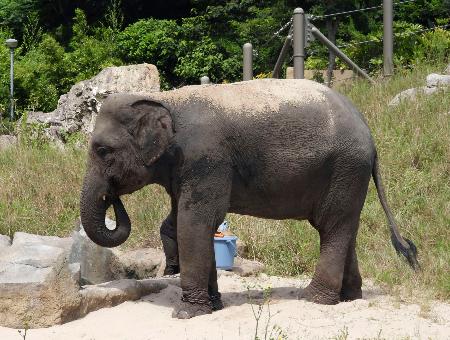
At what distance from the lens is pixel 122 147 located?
6559 millimetres

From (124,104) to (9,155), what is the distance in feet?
18.6

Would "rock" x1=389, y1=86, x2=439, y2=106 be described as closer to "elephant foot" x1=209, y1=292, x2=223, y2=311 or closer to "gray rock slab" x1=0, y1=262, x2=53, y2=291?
"elephant foot" x1=209, y1=292, x2=223, y2=311

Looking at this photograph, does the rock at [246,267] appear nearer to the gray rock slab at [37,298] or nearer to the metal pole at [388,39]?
the gray rock slab at [37,298]

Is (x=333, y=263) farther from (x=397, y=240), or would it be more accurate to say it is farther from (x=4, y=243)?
(x=4, y=243)

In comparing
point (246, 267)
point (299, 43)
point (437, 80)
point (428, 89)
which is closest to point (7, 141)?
point (299, 43)

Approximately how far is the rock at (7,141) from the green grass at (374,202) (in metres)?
0.48

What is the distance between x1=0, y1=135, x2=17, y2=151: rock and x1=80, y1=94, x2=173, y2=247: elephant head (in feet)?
19.8

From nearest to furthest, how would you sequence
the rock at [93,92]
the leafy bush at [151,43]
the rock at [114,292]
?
the rock at [114,292]
the rock at [93,92]
the leafy bush at [151,43]

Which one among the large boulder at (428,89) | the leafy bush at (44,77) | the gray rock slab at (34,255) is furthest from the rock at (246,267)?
the leafy bush at (44,77)

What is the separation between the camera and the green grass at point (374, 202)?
8.42m

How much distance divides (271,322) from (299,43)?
22.1ft

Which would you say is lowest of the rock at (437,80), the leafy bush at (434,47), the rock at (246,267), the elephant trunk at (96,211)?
the rock at (246,267)

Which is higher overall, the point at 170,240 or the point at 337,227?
the point at 337,227

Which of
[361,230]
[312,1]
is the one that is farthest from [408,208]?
[312,1]
